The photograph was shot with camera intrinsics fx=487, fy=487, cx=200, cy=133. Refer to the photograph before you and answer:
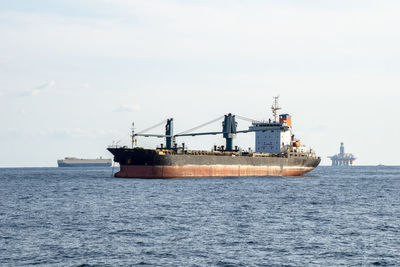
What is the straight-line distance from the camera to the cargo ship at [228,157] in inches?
2692

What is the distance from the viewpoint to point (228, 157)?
77.2m

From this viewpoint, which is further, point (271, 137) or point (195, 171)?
point (271, 137)

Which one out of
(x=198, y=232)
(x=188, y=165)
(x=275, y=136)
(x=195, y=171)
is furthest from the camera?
(x=275, y=136)

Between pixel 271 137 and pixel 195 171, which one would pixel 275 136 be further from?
pixel 195 171

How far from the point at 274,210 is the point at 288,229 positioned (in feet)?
27.2

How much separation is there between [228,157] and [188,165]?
28.3ft

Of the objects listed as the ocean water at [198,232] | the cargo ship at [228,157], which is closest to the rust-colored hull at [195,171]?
the cargo ship at [228,157]

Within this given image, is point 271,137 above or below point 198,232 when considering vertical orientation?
above

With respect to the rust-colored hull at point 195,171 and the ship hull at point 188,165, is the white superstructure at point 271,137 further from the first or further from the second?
the rust-colored hull at point 195,171

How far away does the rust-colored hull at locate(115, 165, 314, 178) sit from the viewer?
2689 inches

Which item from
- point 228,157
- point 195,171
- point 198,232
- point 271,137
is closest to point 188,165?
point 195,171

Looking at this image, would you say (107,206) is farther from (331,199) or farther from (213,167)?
(213,167)

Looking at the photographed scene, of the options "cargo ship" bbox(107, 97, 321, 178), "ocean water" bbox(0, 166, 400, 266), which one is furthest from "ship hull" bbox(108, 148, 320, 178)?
"ocean water" bbox(0, 166, 400, 266)

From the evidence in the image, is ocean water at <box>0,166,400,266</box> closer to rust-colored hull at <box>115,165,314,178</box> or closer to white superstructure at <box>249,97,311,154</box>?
rust-colored hull at <box>115,165,314,178</box>
